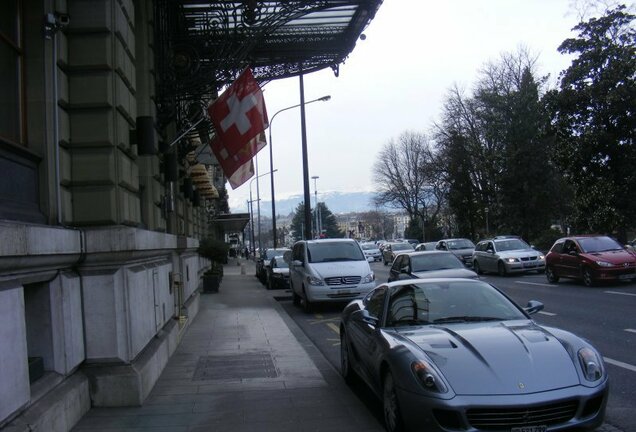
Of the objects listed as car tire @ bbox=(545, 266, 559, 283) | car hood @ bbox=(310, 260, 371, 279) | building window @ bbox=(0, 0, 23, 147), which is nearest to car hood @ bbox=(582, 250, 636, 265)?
car tire @ bbox=(545, 266, 559, 283)

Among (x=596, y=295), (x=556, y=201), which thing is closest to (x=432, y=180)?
(x=556, y=201)

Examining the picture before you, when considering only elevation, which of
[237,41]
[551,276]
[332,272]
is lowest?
[551,276]

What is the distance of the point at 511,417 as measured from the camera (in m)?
4.41

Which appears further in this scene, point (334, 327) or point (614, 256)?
point (614, 256)

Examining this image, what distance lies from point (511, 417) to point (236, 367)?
4.70 metres

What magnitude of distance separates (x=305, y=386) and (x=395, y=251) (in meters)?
34.0

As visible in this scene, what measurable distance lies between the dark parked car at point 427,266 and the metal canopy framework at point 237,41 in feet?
17.7

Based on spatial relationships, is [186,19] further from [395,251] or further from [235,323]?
[395,251]

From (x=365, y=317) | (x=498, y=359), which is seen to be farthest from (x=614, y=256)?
(x=498, y=359)

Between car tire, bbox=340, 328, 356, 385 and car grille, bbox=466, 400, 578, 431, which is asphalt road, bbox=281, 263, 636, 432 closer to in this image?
car tire, bbox=340, 328, 356, 385

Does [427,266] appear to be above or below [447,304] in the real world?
below

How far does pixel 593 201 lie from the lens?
29766mm

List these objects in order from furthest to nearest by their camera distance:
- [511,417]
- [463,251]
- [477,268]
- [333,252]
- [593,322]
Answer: [463,251]
[477,268]
[333,252]
[593,322]
[511,417]

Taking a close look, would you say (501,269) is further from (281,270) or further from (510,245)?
(281,270)
